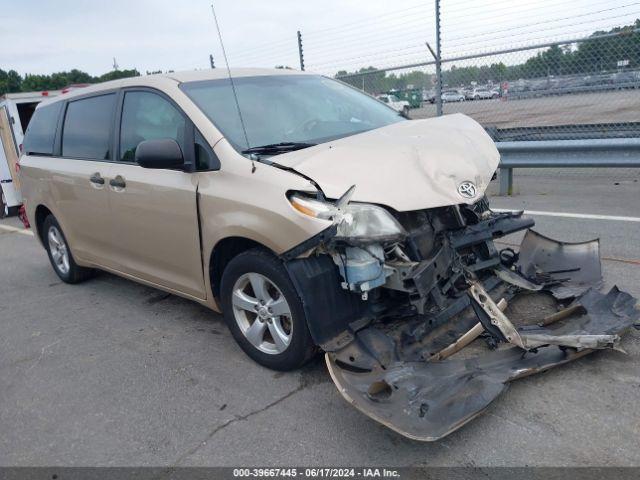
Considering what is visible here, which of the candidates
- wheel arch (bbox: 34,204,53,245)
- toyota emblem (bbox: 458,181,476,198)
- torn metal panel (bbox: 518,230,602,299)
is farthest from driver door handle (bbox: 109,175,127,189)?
torn metal panel (bbox: 518,230,602,299)

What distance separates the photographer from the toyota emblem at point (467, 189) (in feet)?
10.5

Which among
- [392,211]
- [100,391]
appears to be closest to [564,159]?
[392,211]

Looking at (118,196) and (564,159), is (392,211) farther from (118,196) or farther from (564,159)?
(564,159)

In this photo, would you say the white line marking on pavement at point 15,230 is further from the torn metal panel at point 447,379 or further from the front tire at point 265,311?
the torn metal panel at point 447,379

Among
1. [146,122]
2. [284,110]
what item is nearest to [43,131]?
[146,122]

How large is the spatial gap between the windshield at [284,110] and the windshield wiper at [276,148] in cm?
5

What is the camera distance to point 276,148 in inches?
141

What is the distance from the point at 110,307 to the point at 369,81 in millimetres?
7337

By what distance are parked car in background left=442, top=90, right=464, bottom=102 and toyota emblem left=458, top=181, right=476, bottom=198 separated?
672 cm

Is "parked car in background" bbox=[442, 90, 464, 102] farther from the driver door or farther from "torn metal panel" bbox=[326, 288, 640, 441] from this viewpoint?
"torn metal panel" bbox=[326, 288, 640, 441]

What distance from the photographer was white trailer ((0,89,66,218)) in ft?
34.6

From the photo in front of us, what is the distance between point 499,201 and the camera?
7.63 metres

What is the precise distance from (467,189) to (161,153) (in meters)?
1.88

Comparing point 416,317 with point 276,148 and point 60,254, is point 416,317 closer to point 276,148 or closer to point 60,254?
point 276,148
